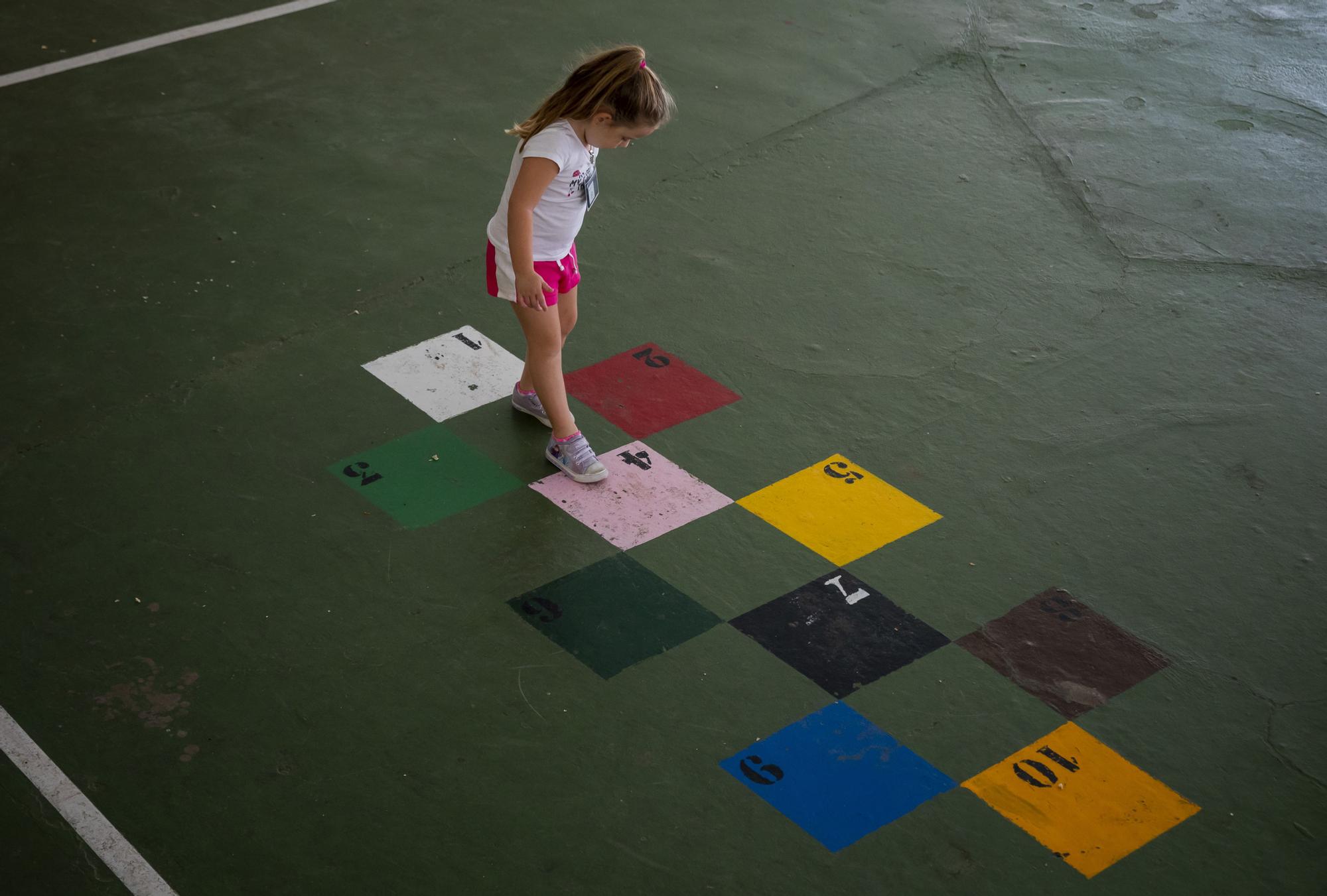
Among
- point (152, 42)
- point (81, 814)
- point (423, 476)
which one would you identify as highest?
point (152, 42)

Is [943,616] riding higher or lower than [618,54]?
lower

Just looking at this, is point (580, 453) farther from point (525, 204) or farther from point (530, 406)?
point (525, 204)

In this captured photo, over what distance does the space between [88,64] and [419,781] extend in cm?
410

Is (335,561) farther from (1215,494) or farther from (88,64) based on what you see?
(88,64)

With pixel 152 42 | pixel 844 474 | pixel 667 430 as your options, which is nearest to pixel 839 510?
pixel 844 474

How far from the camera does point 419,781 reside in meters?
2.79

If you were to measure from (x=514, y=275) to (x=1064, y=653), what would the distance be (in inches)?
65.7

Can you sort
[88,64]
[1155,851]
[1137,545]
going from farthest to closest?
[88,64] < [1137,545] < [1155,851]

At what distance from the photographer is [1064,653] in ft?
10.5

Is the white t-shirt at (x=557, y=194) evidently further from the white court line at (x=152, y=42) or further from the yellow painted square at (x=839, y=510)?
the white court line at (x=152, y=42)

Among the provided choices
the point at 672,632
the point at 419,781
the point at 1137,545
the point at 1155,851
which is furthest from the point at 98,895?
the point at 1137,545

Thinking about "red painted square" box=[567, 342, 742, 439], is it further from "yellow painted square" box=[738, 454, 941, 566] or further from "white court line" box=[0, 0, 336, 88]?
"white court line" box=[0, 0, 336, 88]

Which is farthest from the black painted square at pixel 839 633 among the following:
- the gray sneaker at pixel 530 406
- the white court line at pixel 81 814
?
the white court line at pixel 81 814

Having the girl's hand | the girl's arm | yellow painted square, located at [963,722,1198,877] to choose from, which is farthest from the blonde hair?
yellow painted square, located at [963,722,1198,877]
